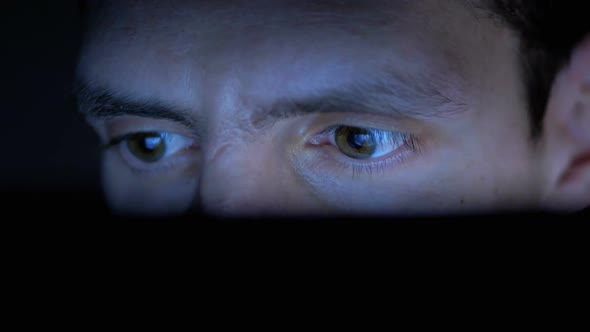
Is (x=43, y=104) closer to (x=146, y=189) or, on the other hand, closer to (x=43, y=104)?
(x=43, y=104)

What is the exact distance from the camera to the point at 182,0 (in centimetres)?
85

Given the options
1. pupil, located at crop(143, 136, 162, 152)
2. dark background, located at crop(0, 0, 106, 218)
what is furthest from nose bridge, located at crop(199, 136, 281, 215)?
dark background, located at crop(0, 0, 106, 218)

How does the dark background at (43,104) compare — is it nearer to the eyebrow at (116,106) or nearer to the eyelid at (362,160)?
the eyebrow at (116,106)

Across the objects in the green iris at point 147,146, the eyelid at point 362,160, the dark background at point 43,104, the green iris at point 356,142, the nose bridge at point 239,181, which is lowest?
the nose bridge at point 239,181

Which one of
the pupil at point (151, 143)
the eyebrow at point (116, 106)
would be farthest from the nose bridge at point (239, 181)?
the pupil at point (151, 143)

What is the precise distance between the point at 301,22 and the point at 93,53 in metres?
0.46

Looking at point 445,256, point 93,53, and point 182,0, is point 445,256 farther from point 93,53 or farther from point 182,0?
point 93,53

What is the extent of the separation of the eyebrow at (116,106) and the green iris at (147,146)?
0.42 feet

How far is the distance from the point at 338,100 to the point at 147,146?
568 millimetres

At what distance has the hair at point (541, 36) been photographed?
88cm

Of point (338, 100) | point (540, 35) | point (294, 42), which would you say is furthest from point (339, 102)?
point (540, 35)

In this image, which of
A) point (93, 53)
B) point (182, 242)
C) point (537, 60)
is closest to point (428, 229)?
point (182, 242)

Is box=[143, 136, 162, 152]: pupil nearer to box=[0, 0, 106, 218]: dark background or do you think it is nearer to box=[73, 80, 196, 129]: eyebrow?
box=[73, 80, 196, 129]: eyebrow

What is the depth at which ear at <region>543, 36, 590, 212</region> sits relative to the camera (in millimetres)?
889
